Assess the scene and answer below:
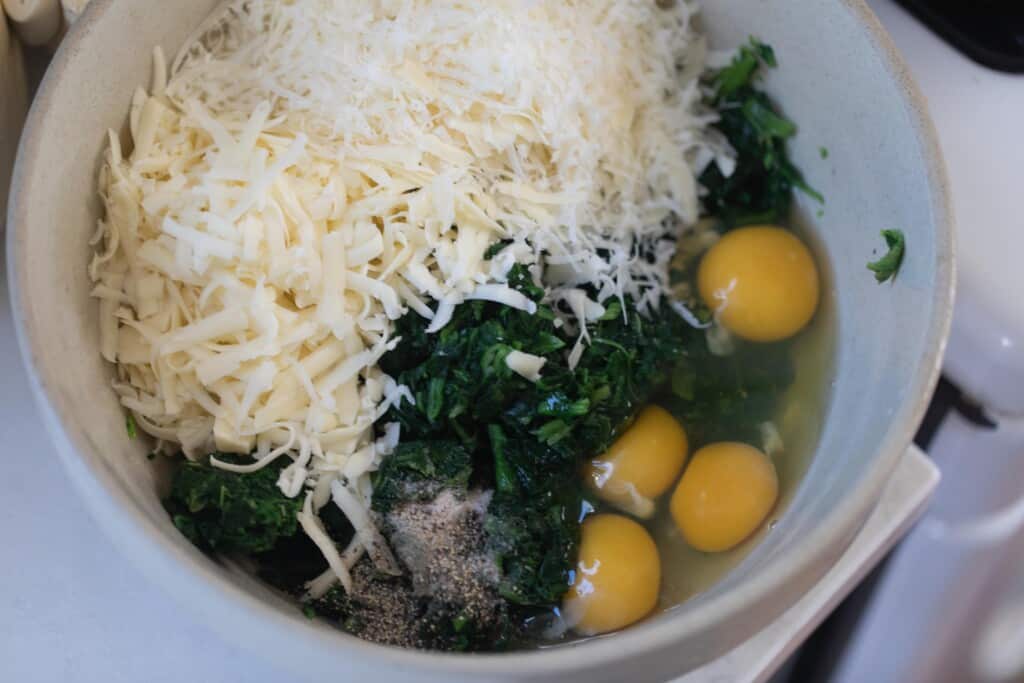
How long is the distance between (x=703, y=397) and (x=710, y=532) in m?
0.21

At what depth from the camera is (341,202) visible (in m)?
1.13

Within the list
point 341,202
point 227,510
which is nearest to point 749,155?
point 341,202

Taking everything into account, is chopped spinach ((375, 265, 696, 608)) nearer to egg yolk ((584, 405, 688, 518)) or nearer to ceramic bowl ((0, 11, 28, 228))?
egg yolk ((584, 405, 688, 518))

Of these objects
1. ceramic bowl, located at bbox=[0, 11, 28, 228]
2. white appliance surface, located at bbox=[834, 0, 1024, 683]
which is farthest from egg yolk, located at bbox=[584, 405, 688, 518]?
ceramic bowl, located at bbox=[0, 11, 28, 228]

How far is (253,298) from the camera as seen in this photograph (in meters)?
1.07

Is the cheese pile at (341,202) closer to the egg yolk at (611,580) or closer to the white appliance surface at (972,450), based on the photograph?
the egg yolk at (611,580)

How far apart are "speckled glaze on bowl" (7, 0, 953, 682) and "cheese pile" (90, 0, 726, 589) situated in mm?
61

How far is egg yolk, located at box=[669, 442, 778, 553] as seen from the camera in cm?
119

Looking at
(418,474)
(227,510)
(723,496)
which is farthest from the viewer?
(723,496)

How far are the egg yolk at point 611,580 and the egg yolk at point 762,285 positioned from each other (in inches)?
14.7

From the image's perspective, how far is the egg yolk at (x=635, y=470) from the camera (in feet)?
4.07

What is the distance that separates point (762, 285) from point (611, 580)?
492 millimetres

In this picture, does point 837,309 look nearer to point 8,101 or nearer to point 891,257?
point 891,257

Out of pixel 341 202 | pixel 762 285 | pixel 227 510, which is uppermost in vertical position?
pixel 341 202
